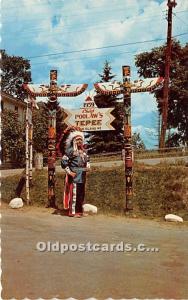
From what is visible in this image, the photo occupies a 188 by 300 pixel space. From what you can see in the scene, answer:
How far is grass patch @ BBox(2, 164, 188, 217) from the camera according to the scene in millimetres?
14547

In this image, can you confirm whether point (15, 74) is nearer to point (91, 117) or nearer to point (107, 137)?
point (107, 137)

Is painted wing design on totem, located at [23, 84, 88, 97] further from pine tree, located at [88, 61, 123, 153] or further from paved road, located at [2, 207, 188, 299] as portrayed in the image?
pine tree, located at [88, 61, 123, 153]

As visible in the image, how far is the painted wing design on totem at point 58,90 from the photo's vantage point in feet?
48.1

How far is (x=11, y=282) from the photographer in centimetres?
609

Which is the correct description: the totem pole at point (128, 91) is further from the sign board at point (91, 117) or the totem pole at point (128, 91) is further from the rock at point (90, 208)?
the rock at point (90, 208)

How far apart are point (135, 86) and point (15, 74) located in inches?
1999

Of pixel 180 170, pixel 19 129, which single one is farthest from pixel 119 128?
pixel 180 170

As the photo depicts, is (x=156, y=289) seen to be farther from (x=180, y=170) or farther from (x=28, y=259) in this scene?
(x=180, y=170)

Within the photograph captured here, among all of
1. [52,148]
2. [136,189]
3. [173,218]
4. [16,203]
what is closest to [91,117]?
[52,148]

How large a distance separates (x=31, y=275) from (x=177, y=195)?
912 cm

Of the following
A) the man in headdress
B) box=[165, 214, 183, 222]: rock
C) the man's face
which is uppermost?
the man's face

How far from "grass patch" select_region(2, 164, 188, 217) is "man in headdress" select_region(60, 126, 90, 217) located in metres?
1.33

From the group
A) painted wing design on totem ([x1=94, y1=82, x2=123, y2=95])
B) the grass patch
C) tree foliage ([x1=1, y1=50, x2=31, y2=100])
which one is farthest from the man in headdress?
tree foliage ([x1=1, y1=50, x2=31, y2=100])

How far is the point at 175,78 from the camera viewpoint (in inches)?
1801
